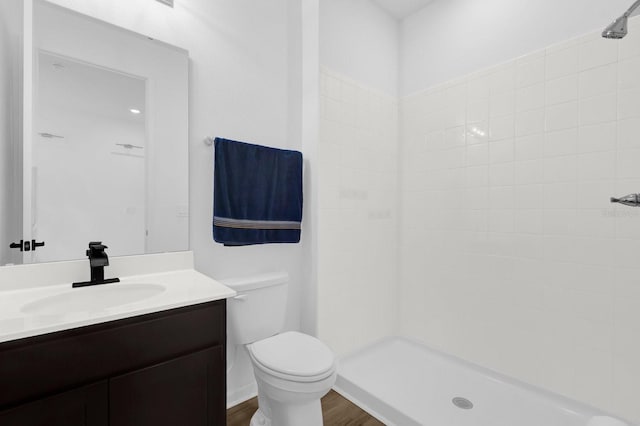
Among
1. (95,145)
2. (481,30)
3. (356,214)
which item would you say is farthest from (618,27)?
(95,145)

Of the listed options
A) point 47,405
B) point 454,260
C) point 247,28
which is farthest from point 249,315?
point 247,28

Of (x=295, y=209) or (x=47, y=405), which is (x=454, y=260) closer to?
(x=295, y=209)

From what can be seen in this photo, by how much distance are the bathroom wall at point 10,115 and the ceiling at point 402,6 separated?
2122mm

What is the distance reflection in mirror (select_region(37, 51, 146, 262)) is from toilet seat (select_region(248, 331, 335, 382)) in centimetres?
73

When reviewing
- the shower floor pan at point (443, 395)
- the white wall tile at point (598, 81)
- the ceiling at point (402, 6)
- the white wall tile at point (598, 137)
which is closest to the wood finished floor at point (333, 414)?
the shower floor pan at point (443, 395)

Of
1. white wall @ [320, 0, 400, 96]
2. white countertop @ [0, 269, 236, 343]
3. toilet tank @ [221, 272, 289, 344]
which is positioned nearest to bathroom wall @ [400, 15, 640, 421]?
white wall @ [320, 0, 400, 96]

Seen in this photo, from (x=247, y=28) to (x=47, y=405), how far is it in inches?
73.9

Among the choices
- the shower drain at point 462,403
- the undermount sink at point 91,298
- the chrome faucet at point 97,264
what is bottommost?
the shower drain at point 462,403

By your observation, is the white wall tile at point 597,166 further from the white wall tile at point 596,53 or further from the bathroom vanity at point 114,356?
the bathroom vanity at point 114,356

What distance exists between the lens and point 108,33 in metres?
1.34

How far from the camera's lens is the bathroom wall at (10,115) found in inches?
45.0

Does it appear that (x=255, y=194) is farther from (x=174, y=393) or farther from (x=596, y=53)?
(x=596, y=53)

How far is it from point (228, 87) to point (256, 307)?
47.7 inches

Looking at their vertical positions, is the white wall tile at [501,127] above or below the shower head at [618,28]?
below
